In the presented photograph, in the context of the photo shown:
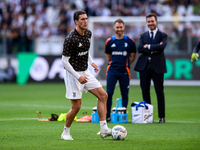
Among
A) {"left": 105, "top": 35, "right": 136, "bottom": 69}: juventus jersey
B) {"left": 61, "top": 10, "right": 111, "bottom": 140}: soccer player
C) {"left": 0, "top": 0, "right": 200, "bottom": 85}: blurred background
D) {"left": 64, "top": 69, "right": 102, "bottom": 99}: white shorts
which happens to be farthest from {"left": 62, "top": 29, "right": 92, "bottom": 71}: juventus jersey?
{"left": 0, "top": 0, "right": 200, "bottom": 85}: blurred background

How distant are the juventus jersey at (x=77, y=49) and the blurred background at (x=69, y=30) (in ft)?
46.4

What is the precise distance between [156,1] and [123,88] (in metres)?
17.4

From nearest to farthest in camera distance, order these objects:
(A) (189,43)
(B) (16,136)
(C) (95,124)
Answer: (B) (16,136)
(C) (95,124)
(A) (189,43)

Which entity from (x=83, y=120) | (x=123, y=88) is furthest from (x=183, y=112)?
(x=83, y=120)

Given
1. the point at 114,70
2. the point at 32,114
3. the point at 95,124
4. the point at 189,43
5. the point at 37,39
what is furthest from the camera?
the point at 37,39

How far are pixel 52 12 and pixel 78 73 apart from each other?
21781mm

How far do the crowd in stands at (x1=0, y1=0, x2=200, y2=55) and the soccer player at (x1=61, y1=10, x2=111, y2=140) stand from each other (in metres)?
18.9

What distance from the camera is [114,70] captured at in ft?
33.7

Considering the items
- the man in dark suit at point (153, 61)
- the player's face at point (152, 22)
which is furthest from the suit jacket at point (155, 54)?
the player's face at point (152, 22)

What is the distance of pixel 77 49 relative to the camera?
23.8 ft

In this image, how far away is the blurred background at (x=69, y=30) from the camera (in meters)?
21.5

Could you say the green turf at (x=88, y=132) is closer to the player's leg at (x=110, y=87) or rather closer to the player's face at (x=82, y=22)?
the player's leg at (x=110, y=87)

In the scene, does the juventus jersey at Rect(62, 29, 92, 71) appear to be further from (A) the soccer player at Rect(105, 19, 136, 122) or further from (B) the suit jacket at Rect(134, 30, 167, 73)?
(B) the suit jacket at Rect(134, 30, 167, 73)

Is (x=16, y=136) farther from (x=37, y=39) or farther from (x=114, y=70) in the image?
(x=37, y=39)
